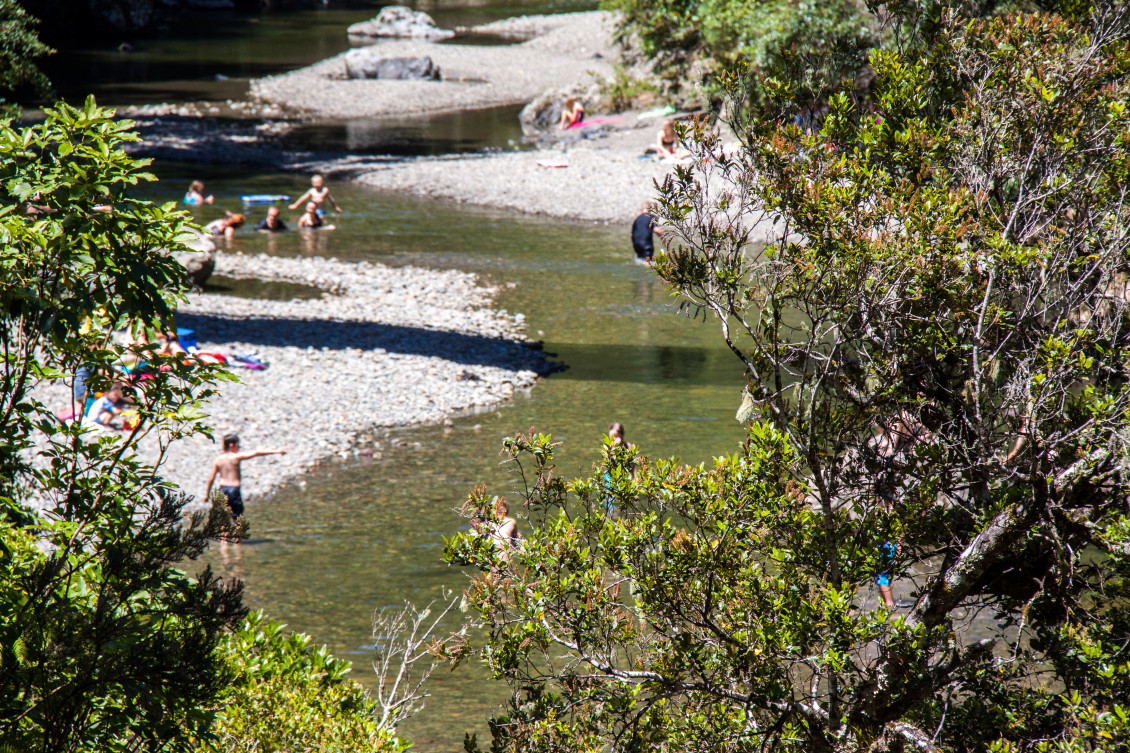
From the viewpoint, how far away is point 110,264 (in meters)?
5.37

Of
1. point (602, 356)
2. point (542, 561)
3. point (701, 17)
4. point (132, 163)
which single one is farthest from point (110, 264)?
point (701, 17)

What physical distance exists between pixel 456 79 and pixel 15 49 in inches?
1743

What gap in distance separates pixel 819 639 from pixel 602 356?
16375 mm

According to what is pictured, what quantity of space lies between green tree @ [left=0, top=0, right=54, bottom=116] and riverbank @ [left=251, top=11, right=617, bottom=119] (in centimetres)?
3529

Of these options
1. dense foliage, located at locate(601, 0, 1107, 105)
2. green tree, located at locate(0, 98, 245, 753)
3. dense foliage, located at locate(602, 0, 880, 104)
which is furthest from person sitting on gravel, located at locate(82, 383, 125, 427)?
dense foliage, located at locate(602, 0, 880, 104)

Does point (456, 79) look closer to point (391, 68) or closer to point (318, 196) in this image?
point (391, 68)

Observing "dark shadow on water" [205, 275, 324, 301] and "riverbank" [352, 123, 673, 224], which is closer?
"dark shadow on water" [205, 275, 324, 301]

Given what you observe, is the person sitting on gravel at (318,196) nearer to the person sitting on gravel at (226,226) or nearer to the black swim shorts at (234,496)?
the person sitting on gravel at (226,226)

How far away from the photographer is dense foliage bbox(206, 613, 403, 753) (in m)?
7.09

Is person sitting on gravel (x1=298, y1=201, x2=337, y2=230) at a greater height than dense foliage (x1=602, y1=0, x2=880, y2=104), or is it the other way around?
dense foliage (x1=602, y1=0, x2=880, y2=104)

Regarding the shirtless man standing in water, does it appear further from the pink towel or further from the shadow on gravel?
the pink towel

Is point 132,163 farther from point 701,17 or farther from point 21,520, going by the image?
point 701,17

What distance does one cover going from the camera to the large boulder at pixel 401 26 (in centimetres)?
7119

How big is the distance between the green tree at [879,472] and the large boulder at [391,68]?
169ft
